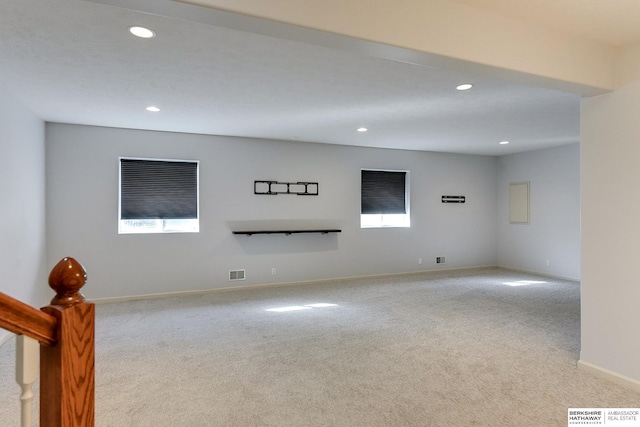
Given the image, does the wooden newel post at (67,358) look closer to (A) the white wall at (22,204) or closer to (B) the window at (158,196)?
(A) the white wall at (22,204)

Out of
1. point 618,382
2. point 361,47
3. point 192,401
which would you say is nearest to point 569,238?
point 618,382

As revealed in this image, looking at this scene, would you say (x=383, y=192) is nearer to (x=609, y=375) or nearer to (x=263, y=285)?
(x=263, y=285)

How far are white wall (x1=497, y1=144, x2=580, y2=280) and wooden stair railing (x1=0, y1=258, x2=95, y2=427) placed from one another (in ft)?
24.6

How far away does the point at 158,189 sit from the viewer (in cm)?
540

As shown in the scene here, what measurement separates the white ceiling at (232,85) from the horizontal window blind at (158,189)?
1.97 ft

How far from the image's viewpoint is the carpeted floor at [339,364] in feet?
7.57

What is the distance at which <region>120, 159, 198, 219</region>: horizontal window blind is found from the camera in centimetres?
524

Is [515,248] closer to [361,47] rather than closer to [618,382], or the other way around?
[618,382]

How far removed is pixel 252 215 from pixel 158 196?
1445mm

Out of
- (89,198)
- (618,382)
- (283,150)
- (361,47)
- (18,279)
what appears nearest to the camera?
(361,47)

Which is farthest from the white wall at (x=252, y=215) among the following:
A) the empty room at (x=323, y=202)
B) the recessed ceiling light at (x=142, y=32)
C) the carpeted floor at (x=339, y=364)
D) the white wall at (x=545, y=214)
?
the recessed ceiling light at (x=142, y=32)

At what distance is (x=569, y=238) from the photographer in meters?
6.52

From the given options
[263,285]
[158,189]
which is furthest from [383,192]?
[158,189]

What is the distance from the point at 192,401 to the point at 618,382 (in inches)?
123
